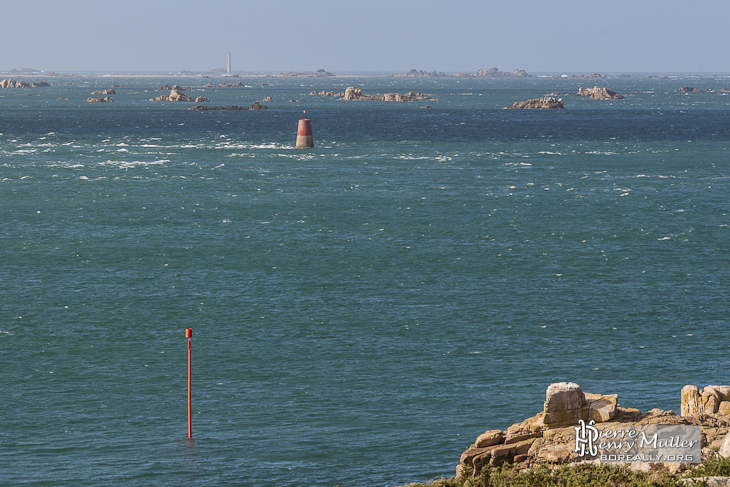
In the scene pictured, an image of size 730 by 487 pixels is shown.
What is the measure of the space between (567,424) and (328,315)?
25.1 metres

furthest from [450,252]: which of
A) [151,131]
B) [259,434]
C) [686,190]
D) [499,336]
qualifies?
[151,131]

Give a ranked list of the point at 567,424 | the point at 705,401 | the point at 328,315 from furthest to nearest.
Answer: the point at 328,315 < the point at 705,401 < the point at 567,424

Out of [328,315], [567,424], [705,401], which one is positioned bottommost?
[328,315]

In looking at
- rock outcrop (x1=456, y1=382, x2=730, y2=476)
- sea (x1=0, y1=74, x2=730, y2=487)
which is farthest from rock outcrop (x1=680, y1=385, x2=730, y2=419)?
sea (x1=0, y1=74, x2=730, y2=487)

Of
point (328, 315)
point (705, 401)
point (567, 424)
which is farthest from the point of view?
point (328, 315)

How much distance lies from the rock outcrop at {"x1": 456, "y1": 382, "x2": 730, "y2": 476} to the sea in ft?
13.8

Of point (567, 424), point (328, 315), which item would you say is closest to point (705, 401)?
point (567, 424)

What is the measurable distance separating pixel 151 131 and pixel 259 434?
517 feet

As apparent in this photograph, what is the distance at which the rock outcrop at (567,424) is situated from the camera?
28.9m

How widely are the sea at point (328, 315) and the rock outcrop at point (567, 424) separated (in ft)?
13.8

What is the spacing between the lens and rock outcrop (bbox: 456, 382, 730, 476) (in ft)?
94.7

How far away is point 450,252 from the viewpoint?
235 ft

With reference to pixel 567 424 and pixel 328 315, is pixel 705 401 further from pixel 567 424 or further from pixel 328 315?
pixel 328 315

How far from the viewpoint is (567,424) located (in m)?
30.5
